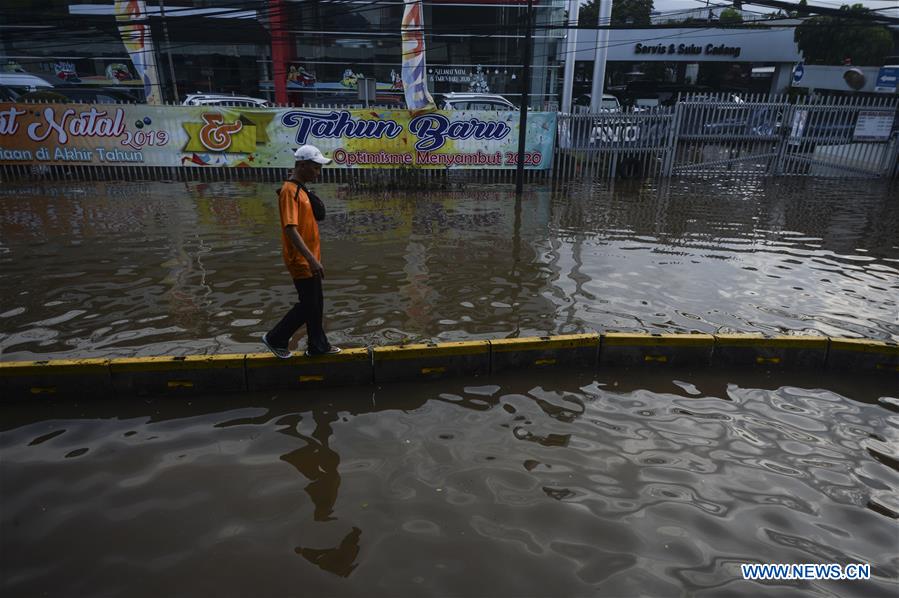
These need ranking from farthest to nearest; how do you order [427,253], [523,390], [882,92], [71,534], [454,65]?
[454,65], [882,92], [427,253], [523,390], [71,534]

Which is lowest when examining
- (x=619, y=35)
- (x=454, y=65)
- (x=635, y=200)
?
(x=635, y=200)

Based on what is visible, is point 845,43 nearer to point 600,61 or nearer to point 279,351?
point 600,61

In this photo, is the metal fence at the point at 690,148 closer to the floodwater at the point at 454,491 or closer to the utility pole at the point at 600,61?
the utility pole at the point at 600,61

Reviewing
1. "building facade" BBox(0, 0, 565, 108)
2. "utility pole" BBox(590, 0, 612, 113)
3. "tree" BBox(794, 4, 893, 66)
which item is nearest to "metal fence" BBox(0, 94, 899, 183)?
"utility pole" BBox(590, 0, 612, 113)

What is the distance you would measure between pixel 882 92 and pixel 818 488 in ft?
70.8

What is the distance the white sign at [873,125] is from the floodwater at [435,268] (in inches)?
163

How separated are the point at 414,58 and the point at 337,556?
58.1 ft

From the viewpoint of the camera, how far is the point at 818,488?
3.25 meters

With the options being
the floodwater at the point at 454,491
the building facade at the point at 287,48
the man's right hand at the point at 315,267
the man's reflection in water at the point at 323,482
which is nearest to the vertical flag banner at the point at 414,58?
the building facade at the point at 287,48

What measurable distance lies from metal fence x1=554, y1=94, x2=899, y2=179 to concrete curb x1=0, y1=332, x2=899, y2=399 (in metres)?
9.93

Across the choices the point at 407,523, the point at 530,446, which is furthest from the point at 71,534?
the point at 530,446

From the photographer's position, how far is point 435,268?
7086 mm

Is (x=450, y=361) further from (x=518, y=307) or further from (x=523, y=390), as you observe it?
(x=518, y=307)

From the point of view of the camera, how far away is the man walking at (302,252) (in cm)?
392
